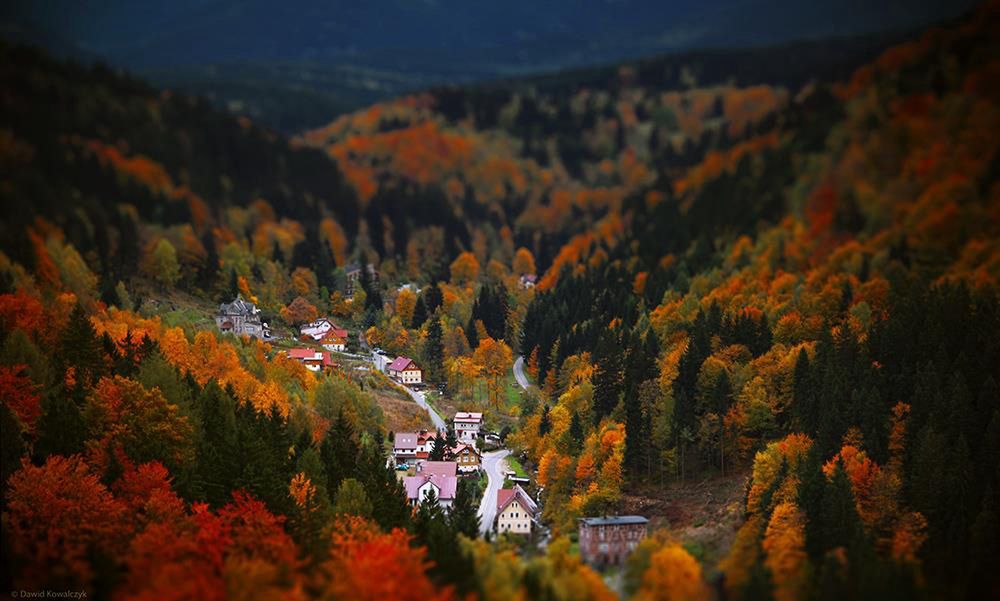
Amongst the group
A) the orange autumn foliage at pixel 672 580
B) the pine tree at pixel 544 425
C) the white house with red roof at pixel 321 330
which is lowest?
the orange autumn foliage at pixel 672 580

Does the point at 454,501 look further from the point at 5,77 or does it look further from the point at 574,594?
the point at 5,77

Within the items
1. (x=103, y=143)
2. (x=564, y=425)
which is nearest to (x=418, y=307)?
(x=564, y=425)

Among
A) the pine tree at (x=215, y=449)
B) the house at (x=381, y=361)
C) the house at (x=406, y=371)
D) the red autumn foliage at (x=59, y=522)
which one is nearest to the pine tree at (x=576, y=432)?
the house at (x=406, y=371)

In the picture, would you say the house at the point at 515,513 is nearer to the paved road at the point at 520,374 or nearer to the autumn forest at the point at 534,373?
the autumn forest at the point at 534,373

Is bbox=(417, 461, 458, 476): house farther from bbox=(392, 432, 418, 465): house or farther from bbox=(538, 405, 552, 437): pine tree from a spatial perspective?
bbox=(538, 405, 552, 437): pine tree

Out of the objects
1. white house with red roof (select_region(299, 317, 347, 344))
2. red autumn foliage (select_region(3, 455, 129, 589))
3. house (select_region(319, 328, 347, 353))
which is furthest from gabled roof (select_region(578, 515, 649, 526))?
white house with red roof (select_region(299, 317, 347, 344))
